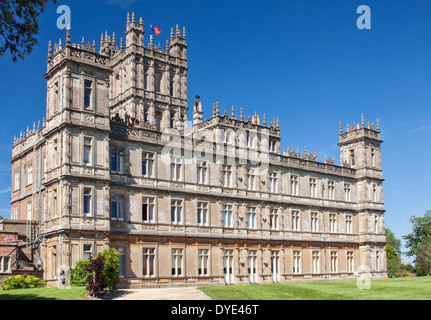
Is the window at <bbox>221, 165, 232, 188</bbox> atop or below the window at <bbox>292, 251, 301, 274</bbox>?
atop

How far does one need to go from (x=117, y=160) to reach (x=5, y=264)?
10.8 m

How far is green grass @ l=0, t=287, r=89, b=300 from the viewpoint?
30.7 metres

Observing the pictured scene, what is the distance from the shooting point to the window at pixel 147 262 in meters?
42.3

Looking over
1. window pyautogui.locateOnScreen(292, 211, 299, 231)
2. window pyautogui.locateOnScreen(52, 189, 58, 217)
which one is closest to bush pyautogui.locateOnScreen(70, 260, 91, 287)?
window pyautogui.locateOnScreen(52, 189, 58, 217)

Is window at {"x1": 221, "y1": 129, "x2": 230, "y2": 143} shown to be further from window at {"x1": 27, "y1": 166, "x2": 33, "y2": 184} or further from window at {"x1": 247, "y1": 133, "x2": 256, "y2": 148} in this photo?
window at {"x1": 27, "y1": 166, "x2": 33, "y2": 184}

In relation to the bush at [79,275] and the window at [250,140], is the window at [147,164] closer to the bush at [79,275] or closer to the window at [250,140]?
the bush at [79,275]

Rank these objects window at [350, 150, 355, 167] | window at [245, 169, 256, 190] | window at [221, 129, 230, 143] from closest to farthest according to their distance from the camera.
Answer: window at [221, 129, 230, 143]
window at [245, 169, 256, 190]
window at [350, 150, 355, 167]

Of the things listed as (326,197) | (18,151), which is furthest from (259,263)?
(18,151)

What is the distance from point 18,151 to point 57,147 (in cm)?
1363

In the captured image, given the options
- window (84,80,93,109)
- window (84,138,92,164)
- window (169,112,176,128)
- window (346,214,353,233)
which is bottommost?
window (346,214,353,233)

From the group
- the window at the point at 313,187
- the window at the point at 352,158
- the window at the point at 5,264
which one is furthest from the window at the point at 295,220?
the window at the point at 5,264

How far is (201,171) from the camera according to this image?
47.5 meters

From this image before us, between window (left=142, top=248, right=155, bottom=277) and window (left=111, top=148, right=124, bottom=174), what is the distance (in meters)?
6.32
